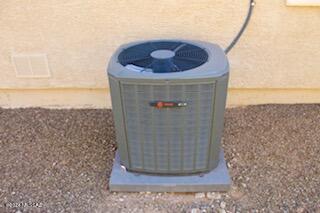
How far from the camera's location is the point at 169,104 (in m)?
1.83

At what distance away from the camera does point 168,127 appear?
193 cm

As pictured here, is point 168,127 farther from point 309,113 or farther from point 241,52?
point 309,113

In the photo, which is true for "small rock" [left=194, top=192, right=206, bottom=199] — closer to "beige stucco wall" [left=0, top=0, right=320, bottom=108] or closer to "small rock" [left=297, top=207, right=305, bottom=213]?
"small rock" [left=297, top=207, right=305, bottom=213]

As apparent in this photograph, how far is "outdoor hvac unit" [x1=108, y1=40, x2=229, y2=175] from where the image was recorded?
179 centimetres

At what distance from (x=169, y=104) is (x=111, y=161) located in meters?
0.75

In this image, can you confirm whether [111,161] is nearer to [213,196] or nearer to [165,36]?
[213,196]

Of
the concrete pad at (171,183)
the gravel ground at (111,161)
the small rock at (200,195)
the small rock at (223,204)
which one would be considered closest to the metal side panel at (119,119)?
the concrete pad at (171,183)

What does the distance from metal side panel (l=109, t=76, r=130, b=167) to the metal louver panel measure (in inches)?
1.0

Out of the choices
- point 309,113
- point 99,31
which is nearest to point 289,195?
point 309,113

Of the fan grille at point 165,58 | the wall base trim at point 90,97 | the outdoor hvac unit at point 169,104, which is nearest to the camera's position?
the outdoor hvac unit at point 169,104

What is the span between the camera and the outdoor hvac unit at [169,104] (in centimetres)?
179

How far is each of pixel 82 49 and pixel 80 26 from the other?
0.18m

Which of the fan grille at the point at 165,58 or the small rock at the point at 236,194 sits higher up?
the fan grille at the point at 165,58

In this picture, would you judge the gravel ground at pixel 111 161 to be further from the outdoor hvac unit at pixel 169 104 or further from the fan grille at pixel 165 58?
the fan grille at pixel 165 58
